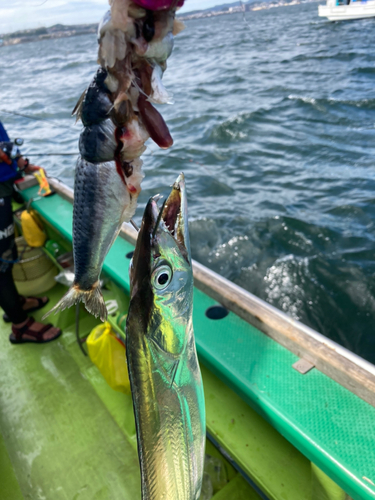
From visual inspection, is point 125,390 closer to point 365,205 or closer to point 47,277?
point 47,277

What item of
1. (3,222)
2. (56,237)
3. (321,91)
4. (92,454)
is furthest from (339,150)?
(92,454)

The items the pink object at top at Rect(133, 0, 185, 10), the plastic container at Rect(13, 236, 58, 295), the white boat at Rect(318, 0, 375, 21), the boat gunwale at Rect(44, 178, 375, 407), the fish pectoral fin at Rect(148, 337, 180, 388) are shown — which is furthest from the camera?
the white boat at Rect(318, 0, 375, 21)

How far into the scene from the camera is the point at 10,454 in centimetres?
296

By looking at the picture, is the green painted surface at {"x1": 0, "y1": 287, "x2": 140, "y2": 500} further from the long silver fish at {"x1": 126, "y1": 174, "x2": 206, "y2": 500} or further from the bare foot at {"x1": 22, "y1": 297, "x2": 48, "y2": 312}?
the long silver fish at {"x1": 126, "y1": 174, "x2": 206, "y2": 500}

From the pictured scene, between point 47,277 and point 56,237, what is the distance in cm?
52

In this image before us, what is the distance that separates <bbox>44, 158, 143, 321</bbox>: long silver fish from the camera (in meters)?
0.96

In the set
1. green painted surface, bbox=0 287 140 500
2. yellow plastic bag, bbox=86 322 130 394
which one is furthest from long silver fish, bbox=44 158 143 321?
green painted surface, bbox=0 287 140 500

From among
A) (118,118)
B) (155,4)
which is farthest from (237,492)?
(155,4)

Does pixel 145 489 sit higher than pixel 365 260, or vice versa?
pixel 145 489

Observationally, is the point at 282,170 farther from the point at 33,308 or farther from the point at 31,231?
the point at 33,308

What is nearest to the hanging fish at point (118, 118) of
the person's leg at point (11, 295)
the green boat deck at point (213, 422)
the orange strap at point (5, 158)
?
the green boat deck at point (213, 422)

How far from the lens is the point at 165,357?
1.11 meters

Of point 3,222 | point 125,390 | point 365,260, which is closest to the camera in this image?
point 125,390

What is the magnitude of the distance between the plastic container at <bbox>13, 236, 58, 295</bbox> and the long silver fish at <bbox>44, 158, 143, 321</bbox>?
3567 mm
